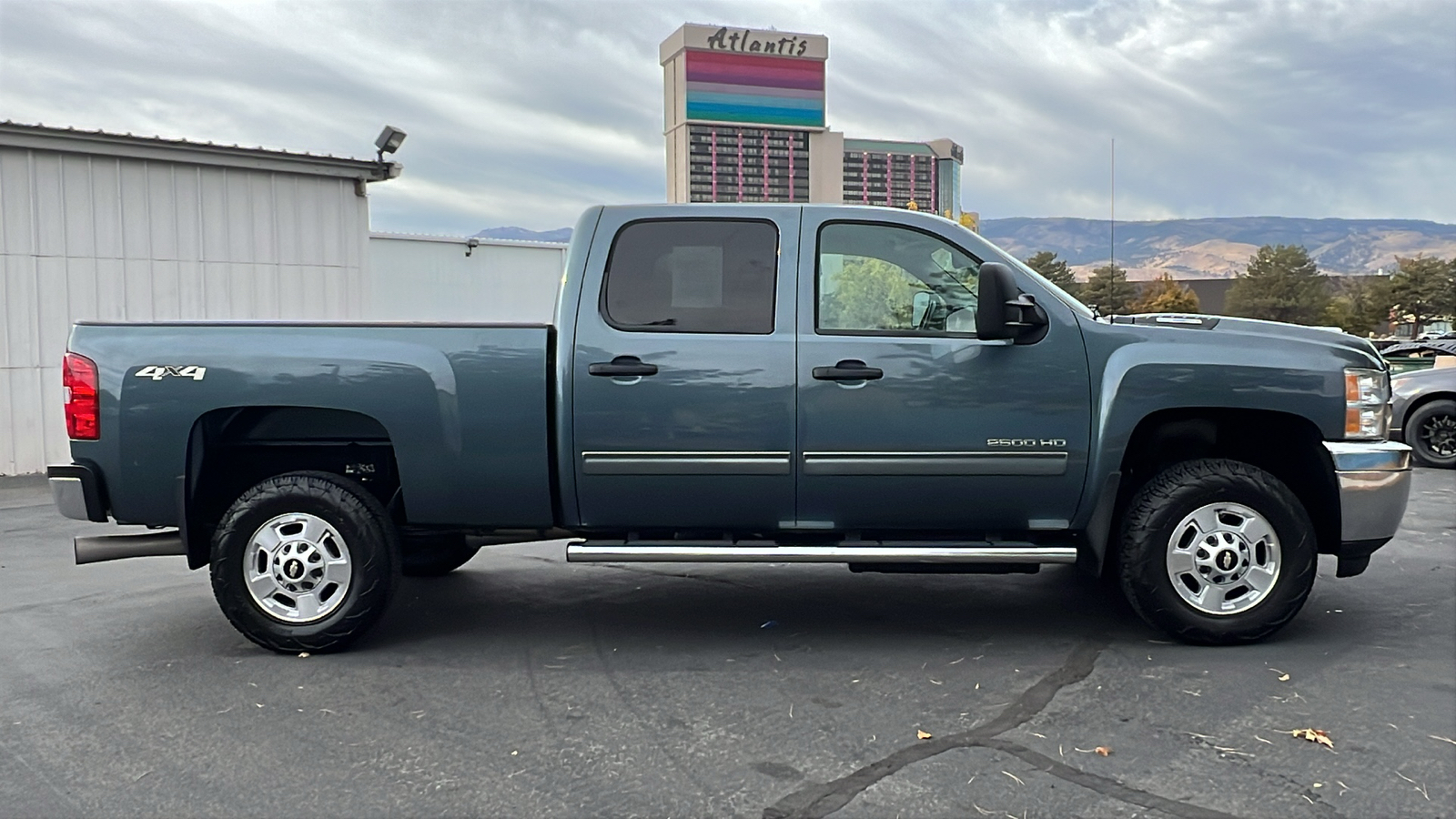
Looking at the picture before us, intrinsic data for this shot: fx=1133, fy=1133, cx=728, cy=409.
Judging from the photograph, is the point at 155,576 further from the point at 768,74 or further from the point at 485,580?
the point at 768,74

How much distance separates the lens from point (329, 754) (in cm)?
385

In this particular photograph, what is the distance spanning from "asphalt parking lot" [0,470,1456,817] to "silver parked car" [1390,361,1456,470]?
19.7ft

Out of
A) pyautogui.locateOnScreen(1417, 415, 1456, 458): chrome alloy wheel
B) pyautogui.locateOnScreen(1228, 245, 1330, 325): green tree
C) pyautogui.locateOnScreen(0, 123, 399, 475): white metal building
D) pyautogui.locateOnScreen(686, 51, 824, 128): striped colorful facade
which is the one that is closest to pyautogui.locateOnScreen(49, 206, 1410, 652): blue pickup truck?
pyautogui.locateOnScreen(1417, 415, 1456, 458): chrome alloy wheel

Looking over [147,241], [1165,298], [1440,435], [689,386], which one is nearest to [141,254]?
[147,241]

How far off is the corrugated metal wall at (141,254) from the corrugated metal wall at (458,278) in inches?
112

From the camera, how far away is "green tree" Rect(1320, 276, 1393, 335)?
66.2 metres

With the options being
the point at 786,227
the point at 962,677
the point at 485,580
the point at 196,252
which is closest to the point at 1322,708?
the point at 962,677

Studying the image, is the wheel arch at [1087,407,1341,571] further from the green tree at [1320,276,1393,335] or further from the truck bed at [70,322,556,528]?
the green tree at [1320,276,1393,335]

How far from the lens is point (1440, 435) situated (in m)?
11.8

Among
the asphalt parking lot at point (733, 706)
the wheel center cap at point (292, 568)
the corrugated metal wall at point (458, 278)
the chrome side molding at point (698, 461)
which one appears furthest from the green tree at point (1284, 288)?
the wheel center cap at point (292, 568)

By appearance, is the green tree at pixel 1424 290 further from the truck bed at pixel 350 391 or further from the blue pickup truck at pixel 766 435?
the truck bed at pixel 350 391

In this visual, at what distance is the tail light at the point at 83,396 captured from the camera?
16.3 ft

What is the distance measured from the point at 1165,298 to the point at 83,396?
273 ft

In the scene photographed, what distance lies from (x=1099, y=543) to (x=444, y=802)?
3038mm
